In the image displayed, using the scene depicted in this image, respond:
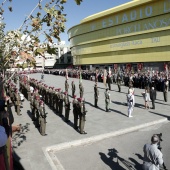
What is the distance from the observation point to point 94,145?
895 centimetres

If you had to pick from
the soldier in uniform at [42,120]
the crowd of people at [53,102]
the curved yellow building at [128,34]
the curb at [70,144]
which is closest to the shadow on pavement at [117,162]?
the curb at [70,144]

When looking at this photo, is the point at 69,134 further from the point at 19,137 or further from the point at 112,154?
the point at 112,154

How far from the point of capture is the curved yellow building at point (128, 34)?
4203 centimetres

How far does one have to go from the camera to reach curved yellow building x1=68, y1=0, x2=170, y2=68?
42031 mm

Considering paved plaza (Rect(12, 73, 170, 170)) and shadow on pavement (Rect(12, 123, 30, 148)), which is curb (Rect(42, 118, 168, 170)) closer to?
paved plaza (Rect(12, 73, 170, 170))

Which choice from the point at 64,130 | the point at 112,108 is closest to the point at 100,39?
the point at 112,108

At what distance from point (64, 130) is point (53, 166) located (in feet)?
12.1

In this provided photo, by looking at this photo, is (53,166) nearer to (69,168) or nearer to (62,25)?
(69,168)

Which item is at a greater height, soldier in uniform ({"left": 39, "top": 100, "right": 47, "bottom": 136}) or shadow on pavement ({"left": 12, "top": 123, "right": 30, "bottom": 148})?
soldier in uniform ({"left": 39, "top": 100, "right": 47, "bottom": 136})

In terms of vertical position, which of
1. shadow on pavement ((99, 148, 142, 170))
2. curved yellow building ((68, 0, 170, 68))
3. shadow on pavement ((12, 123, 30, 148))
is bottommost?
shadow on pavement ((99, 148, 142, 170))

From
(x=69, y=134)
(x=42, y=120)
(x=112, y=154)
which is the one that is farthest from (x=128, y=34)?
(x=112, y=154)

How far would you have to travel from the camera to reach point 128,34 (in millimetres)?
48156

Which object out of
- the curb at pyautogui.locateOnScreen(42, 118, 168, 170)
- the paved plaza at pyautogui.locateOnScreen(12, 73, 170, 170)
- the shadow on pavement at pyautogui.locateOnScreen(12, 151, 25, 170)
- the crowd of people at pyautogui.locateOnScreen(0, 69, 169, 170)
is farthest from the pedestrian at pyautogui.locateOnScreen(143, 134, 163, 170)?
the shadow on pavement at pyautogui.locateOnScreen(12, 151, 25, 170)

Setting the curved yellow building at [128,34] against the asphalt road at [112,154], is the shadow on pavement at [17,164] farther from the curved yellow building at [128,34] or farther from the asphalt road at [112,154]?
the curved yellow building at [128,34]
